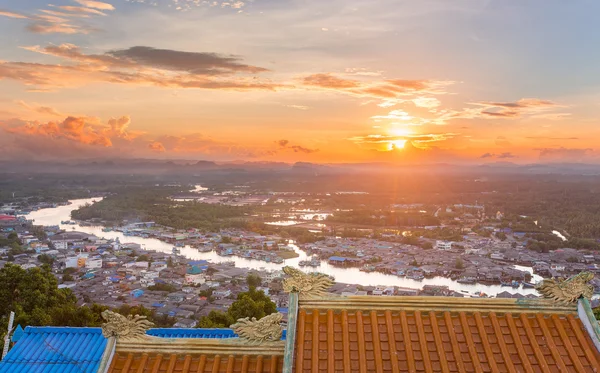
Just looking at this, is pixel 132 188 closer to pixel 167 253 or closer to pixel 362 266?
pixel 167 253

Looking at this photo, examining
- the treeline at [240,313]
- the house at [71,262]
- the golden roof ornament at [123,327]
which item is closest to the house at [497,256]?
the treeline at [240,313]

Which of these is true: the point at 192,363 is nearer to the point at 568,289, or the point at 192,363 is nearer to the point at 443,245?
the point at 568,289

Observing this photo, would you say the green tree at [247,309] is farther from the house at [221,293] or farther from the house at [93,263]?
the house at [93,263]

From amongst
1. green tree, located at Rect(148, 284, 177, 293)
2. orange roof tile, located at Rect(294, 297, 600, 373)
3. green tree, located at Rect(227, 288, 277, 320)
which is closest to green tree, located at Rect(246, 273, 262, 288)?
green tree, located at Rect(148, 284, 177, 293)

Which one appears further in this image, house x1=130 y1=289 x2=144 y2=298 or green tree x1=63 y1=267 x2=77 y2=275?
green tree x1=63 y1=267 x2=77 y2=275

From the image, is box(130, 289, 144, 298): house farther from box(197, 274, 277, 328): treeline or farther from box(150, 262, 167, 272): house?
box(197, 274, 277, 328): treeline
